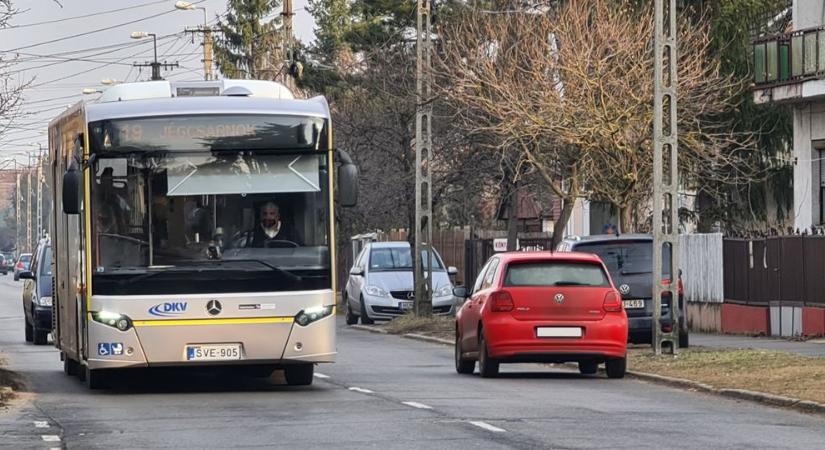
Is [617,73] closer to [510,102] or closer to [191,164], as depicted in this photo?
[510,102]

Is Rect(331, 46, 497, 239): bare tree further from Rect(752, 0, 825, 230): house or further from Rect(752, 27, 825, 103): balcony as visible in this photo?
Rect(752, 0, 825, 230): house

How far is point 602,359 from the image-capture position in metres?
22.3

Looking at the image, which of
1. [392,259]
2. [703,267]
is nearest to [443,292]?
[392,259]

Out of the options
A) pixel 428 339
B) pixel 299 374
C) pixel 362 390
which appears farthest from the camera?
pixel 428 339

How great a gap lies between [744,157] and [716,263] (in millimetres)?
9712

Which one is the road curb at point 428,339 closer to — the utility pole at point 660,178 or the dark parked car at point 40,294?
the dark parked car at point 40,294

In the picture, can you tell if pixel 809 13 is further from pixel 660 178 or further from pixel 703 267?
pixel 660 178

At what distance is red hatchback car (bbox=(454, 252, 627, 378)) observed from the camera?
2189 centimetres

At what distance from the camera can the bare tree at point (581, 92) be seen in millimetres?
33406

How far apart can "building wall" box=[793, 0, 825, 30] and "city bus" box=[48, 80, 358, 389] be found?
2256cm

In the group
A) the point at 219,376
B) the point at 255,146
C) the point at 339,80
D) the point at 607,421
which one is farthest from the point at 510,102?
the point at 339,80

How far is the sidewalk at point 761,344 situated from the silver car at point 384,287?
9187mm

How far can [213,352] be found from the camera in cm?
1908

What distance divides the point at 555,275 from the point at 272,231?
4271mm
